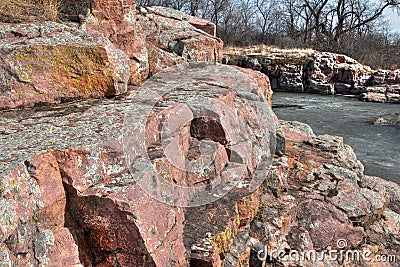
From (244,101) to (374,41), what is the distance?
30382 millimetres

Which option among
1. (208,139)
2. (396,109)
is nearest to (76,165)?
(208,139)

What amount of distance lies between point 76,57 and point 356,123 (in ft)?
34.0

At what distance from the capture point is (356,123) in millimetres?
11195

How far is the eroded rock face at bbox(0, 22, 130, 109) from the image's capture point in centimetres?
263

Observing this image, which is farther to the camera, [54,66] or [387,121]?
[387,121]

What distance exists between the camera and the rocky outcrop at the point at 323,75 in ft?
61.1

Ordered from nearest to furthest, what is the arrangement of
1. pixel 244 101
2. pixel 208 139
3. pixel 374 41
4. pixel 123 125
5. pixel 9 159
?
pixel 9 159 < pixel 123 125 < pixel 208 139 < pixel 244 101 < pixel 374 41

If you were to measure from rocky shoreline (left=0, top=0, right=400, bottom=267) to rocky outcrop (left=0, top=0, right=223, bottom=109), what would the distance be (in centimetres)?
1

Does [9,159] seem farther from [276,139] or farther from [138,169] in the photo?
[276,139]

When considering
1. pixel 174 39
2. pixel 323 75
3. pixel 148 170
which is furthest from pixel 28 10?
pixel 323 75

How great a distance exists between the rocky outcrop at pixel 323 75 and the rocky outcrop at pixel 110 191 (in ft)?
55.5

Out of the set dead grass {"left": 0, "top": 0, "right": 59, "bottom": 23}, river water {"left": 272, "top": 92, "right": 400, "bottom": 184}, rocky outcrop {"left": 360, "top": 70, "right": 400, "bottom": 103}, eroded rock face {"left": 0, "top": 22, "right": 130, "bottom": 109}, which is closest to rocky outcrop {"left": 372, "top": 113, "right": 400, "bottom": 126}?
river water {"left": 272, "top": 92, "right": 400, "bottom": 184}

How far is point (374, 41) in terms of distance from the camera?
2931 cm

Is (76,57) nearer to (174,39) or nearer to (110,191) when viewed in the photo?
(110,191)
